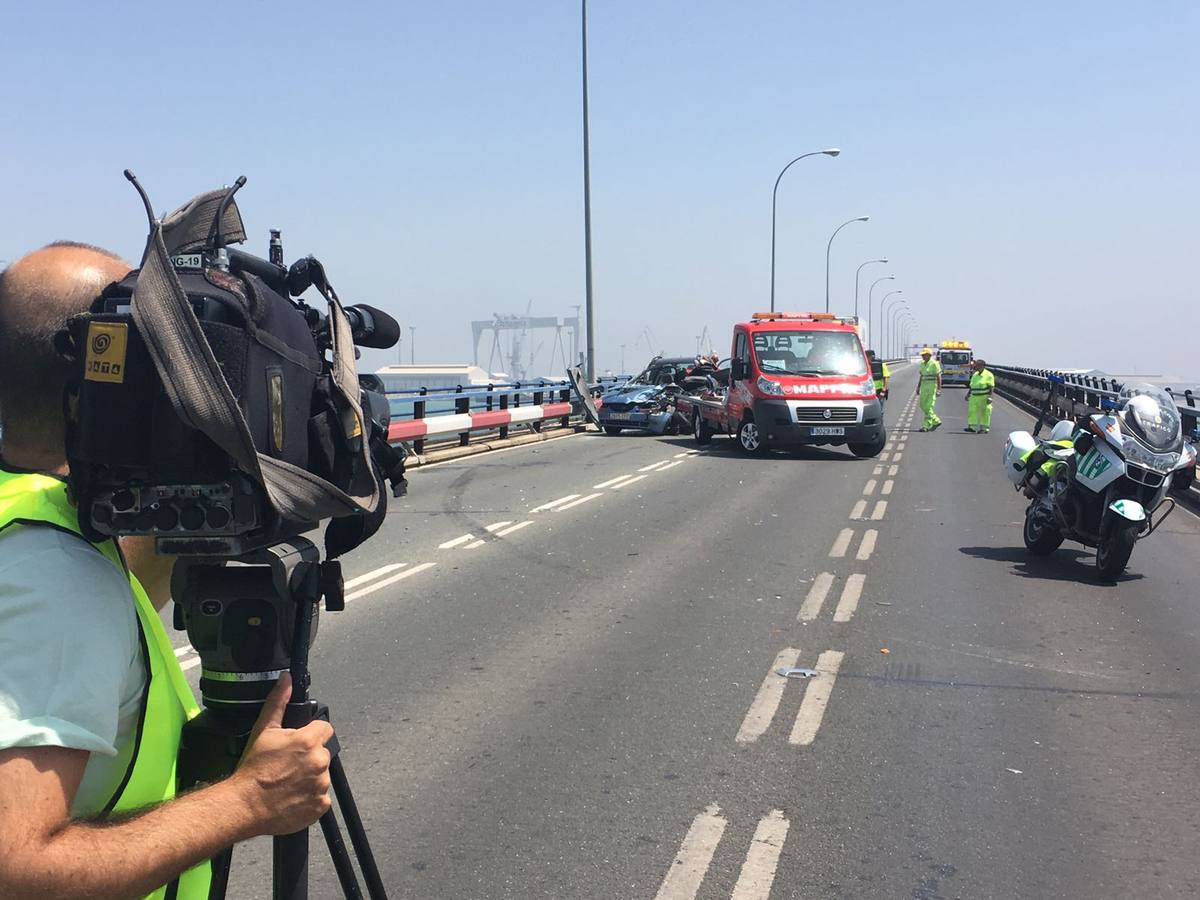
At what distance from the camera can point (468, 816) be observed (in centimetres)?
440

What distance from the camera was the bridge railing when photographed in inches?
796

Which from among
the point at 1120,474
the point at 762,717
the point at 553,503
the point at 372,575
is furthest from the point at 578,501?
the point at 762,717

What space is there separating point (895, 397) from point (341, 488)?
178 ft

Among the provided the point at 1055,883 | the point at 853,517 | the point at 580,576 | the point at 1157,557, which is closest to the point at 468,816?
the point at 1055,883

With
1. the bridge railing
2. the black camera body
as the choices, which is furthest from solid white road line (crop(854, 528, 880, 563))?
the black camera body

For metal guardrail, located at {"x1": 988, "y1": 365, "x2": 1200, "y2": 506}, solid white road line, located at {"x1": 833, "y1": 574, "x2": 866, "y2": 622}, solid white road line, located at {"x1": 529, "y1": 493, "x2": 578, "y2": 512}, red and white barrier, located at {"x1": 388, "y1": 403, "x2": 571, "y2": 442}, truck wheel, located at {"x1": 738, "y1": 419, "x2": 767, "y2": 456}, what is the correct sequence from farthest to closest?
truck wheel, located at {"x1": 738, "y1": 419, "x2": 767, "y2": 456} < red and white barrier, located at {"x1": 388, "y1": 403, "x2": 571, "y2": 442} < metal guardrail, located at {"x1": 988, "y1": 365, "x2": 1200, "y2": 506} < solid white road line, located at {"x1": 529, "y1": 493, "x2": 578, "y2": 512} < solid white road line, located at {"x1": 833, "y1": 574, "x2": 866, "y2": 622}

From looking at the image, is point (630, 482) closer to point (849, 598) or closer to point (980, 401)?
point (849, 598)

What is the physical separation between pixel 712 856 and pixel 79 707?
9.82ft

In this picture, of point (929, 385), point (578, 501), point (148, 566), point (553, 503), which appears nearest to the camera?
point (148, 566)

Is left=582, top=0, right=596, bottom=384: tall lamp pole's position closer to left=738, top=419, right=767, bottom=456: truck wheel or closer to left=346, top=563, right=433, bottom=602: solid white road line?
left=738, top=419, right=767, bottom=456: truck wheel

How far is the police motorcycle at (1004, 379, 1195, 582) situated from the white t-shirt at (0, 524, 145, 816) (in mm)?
8818

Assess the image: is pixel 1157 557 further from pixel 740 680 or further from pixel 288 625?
pixel 288 625

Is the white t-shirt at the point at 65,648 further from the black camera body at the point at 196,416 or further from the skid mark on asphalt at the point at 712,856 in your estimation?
the skid mark on asphalt at the point at 712,856

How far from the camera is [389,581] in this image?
30.4 feet
